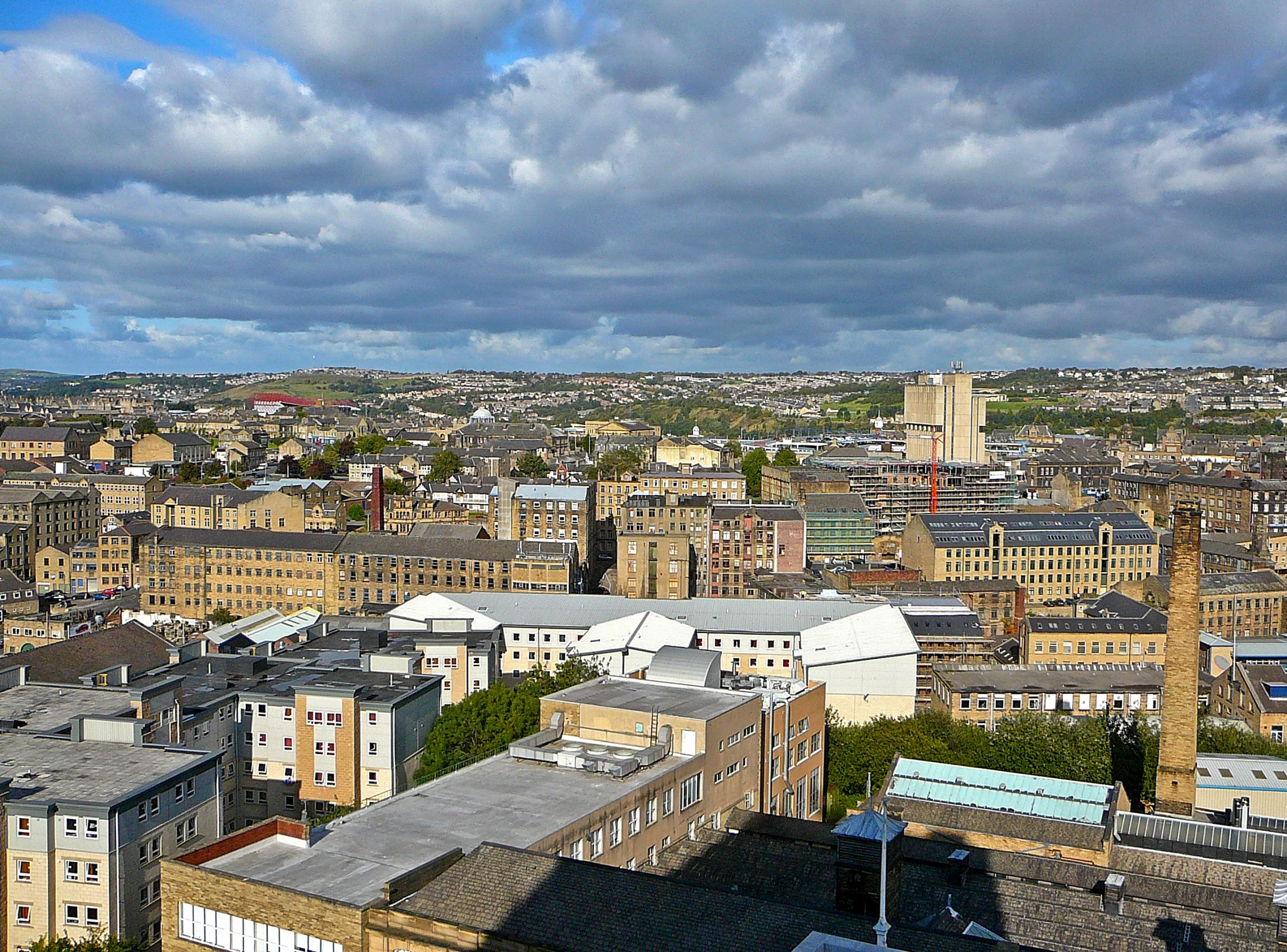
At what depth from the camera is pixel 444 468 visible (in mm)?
146250


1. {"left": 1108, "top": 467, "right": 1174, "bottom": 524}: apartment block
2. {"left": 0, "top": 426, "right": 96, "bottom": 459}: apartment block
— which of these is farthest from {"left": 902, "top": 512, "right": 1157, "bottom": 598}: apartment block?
{"left": 0, "top": 426, "right": 96, "bottom": 459}: apartment block

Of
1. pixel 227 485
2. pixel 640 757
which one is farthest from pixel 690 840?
pixel 227 485

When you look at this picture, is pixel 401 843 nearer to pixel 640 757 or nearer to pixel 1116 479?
pixel 640 757

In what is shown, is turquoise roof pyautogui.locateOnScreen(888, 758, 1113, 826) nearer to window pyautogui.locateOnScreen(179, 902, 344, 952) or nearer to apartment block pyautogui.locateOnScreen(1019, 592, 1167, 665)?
window pyautogui.locateOnScreen(179, 902, 344, 952)

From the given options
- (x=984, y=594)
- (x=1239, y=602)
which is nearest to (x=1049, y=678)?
(x=984, y=594)

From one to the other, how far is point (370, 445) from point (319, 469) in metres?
30.0

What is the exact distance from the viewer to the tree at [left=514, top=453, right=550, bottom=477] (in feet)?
482

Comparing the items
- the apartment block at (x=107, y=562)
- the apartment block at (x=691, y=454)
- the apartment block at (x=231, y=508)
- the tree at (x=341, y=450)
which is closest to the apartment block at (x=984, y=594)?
the apartment block at (x=231, y=508)

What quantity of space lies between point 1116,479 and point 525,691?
104 m

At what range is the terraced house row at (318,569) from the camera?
81500mm

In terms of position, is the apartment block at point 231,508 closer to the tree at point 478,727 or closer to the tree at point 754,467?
the tree at point 754,467

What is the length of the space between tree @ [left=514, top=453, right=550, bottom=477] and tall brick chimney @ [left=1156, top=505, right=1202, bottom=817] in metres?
105

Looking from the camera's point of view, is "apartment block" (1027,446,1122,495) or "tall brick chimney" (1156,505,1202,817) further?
"apartment block" (1027,446,1122,495)

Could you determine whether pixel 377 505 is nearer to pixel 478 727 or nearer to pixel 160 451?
pixel 478 727
